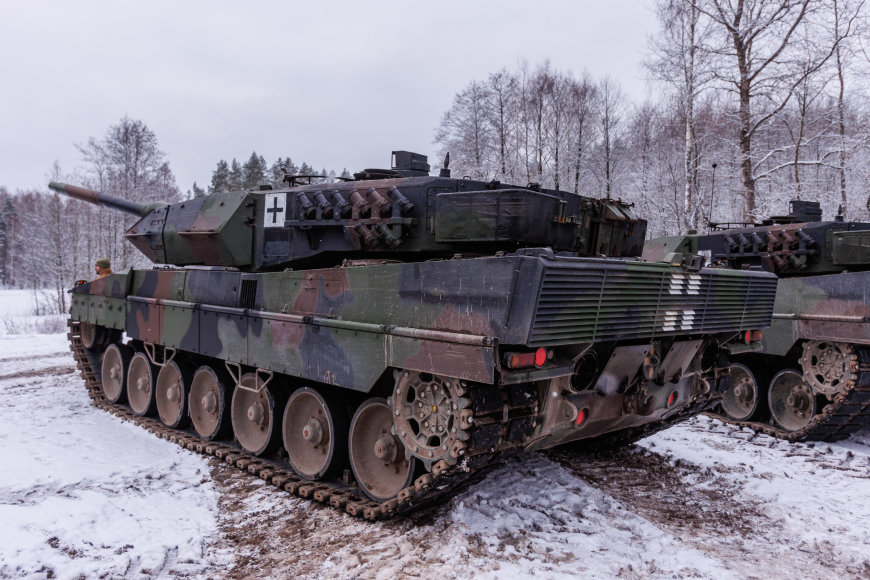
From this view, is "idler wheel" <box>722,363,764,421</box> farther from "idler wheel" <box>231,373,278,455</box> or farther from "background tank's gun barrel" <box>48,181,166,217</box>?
"background tank's gun barrel" <box>48,181,166,217</box>

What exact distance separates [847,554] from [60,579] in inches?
227

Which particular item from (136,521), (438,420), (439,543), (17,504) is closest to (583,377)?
(438,420)

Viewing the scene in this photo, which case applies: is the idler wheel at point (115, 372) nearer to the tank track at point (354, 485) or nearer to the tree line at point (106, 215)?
the tank track at point (354, 485)

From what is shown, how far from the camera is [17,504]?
565 cm

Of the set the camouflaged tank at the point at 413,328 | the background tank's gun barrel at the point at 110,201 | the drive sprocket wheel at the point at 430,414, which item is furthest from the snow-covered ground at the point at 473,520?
the background tank's gun barrel at the point at 110,201

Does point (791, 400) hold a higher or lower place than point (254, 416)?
lower

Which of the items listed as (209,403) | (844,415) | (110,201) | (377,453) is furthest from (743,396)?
(110,201)

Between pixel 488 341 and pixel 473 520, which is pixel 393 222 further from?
pixel 473 520

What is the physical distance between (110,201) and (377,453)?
7029mm

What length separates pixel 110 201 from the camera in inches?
407

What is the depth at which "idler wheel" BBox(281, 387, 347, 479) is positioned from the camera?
6418mm

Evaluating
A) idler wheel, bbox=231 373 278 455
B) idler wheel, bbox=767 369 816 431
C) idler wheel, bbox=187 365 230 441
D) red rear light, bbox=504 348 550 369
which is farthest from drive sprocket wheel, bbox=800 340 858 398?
idler wheel, bbox=187 365 230 441

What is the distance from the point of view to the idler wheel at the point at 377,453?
5812 millimetres

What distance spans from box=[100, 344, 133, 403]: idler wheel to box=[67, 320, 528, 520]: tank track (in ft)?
3.10
